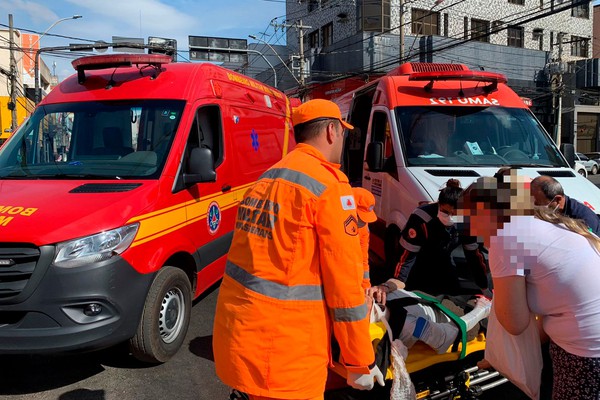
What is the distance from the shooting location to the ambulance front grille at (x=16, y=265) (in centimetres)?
330

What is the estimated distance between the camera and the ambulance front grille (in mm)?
3301

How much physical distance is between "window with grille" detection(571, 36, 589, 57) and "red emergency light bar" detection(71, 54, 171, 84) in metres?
42.1

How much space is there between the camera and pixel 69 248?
3.33m

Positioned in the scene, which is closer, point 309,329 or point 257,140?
point 309,329

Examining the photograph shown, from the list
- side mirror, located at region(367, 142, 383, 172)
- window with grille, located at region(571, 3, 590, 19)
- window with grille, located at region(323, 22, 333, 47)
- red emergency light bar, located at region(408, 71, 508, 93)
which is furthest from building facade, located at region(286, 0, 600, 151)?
side mirror, located at region(367, 142, 383, 172)

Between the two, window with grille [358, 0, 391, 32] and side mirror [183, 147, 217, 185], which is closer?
side mirror [183, 147, 217, 185]

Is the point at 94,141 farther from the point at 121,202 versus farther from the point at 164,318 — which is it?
the point at 164,318

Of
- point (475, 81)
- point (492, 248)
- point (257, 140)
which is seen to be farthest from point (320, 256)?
point (475, 81)

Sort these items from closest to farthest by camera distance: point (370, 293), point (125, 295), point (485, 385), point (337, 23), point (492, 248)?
point (492, 248) < point (370, 293) < point (485, 385) < point (125, 295) < point (337, 23)

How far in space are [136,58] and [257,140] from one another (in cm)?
195

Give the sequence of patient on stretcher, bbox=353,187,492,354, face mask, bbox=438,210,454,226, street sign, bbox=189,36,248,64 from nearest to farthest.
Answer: patient on stretcher, bbox=353,187,492,354 < face mask, bbox=438,210,454,226 < street sign, bbox=189,36,248,64

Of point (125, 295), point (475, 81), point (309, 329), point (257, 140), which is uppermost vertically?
point (475, 81)

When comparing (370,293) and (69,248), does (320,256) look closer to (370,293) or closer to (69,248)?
(370,293)

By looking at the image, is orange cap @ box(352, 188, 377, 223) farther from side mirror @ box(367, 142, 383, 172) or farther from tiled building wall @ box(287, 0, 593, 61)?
tiled building wall @ box(287, 0, 593, 61)
